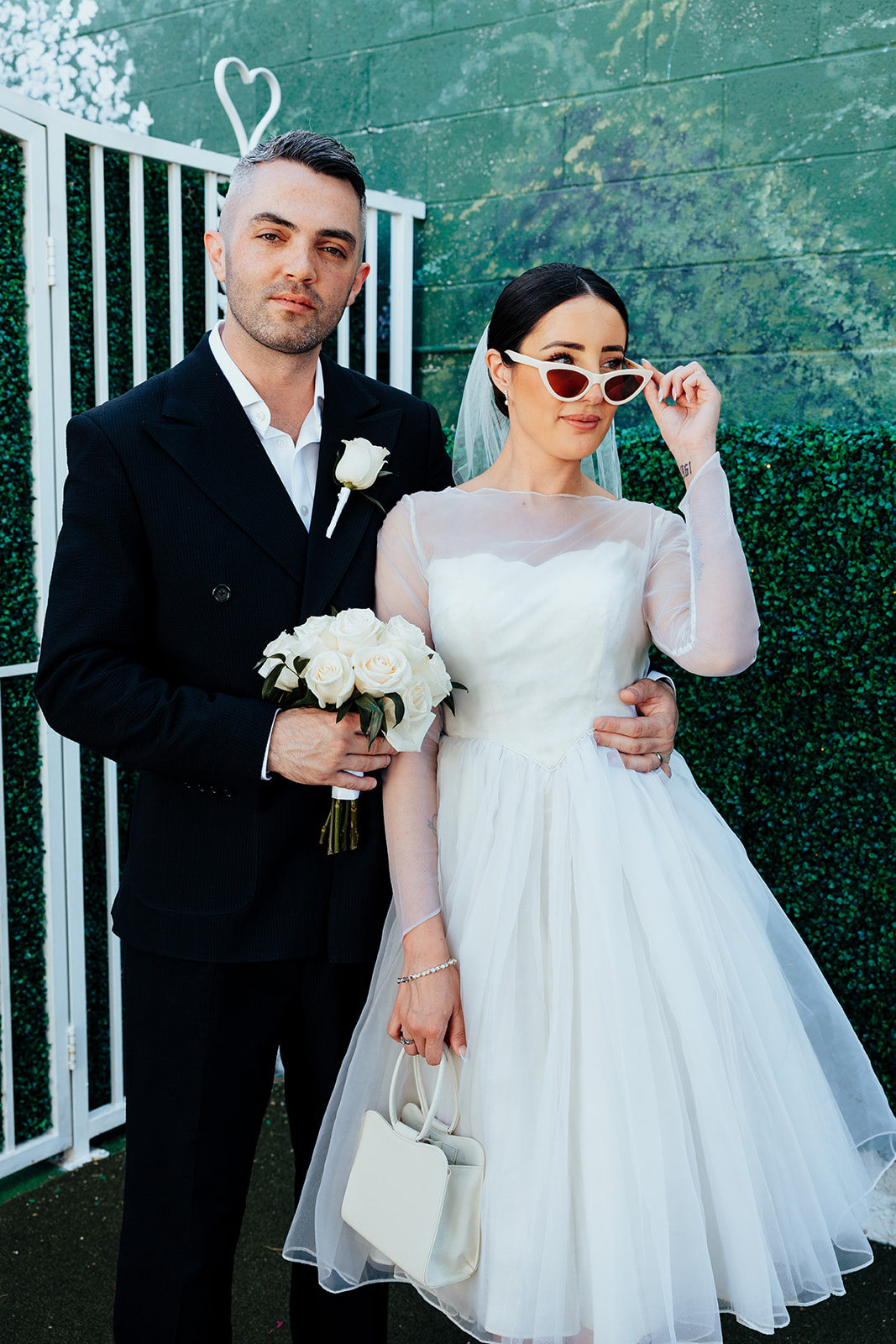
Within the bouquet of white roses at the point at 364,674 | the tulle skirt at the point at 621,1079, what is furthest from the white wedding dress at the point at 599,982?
the bouquet of white roses at the point at 364,674

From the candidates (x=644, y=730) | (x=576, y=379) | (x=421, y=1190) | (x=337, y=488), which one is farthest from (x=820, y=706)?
(x=421, y=1190)

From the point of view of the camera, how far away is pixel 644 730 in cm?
197

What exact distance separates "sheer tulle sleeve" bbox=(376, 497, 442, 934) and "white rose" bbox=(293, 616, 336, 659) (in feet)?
0.90

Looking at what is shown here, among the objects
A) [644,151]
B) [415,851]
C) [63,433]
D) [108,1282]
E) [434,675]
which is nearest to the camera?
[434,675]

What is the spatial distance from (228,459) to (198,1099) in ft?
3.65

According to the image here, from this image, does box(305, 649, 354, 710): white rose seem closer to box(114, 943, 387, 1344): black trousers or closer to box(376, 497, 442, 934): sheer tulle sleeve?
box(376, 497, 442, 934): sheer tulle sleeve

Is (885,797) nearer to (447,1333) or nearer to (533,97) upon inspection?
(447,1333)

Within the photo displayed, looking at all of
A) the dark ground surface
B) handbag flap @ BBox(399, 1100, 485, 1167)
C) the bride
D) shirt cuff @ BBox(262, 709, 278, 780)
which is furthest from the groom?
the dark ground surface

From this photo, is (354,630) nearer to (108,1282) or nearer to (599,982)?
(599,982)

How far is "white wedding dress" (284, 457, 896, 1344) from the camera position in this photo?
1.65 meters

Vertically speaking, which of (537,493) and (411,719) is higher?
(537,493)

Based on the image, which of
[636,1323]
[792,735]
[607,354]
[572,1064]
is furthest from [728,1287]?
[792,735]

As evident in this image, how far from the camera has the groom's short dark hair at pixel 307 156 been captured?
1979mm

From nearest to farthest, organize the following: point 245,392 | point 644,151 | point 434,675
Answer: point 434,675 < point 245,392 < point 644,151
